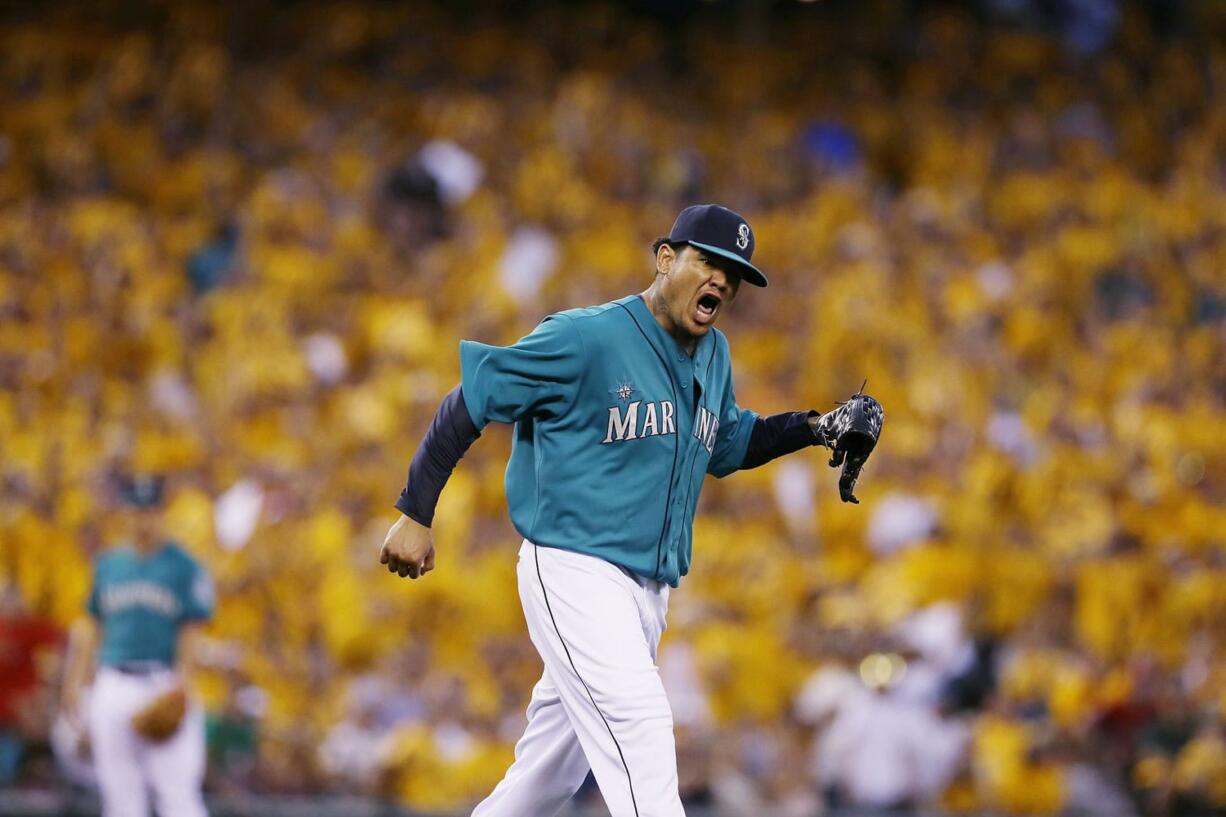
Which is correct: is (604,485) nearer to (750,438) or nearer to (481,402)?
(481,402)

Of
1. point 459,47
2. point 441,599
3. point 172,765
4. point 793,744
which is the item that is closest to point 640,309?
point 172,765

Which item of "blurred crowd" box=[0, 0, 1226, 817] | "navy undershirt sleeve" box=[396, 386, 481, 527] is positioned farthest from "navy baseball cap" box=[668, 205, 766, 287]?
"blurred crowd" box=[0, 0, 1226, 817]

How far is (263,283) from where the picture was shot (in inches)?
477

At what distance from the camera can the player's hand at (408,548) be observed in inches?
158

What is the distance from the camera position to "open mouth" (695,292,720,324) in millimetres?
4129

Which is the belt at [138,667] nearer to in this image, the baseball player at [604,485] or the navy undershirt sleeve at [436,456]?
the baseball player at [604,485]

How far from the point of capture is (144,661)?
7098 millimetres

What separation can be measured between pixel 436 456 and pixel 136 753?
3.74 metres

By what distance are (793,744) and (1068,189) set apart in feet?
19.7

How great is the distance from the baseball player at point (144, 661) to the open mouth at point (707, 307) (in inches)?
147

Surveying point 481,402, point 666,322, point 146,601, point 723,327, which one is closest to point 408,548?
point 481,402

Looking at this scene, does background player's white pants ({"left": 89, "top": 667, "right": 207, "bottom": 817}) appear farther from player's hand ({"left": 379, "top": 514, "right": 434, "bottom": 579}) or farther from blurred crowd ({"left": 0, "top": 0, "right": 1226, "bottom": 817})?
player's hand ({"left": 379, "top": 514, "right": 434, "bottom": 579})

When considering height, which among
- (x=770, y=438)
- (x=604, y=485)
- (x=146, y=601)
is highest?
(x=770, y=438)

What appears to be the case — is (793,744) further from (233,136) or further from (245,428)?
(233,136)
